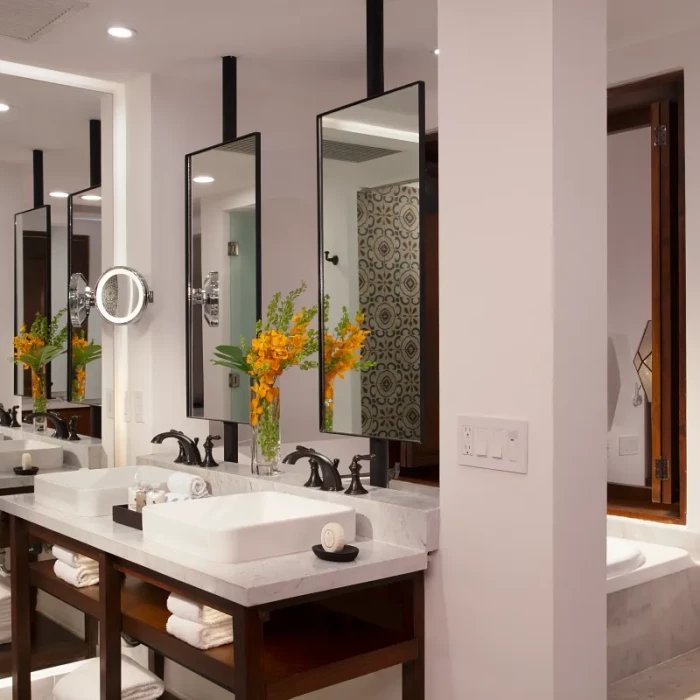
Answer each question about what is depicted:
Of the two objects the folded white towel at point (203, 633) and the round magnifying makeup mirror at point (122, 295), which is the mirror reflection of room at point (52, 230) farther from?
the folded white towel at point (203, 633)

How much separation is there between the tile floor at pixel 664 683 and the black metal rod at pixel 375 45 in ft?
6.39

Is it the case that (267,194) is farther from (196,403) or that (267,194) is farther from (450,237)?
(450,237)

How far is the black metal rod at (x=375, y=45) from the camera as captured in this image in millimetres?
2617

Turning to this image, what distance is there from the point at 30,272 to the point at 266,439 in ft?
3.95

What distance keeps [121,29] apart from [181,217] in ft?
2.64

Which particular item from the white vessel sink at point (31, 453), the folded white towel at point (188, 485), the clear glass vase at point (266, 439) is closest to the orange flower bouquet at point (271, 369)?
the clear glass vase at point (266, 439)

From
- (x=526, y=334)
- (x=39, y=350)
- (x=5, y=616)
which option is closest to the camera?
(x=526, y=334)

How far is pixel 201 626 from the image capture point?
1.99m

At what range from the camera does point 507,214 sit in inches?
76.3

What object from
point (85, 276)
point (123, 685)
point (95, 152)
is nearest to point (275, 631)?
point (123, 685)

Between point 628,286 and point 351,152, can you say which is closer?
point 351,152

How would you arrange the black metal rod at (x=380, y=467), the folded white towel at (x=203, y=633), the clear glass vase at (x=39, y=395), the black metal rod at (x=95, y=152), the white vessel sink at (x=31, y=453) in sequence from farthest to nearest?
the black metal rod at (x=95, y=152)
the clear glass vase at (x=39, y=395)
the white vessel sink at (x=31, y=453)
the black metal rod at (x=380, y=467)
the folded white towel at (x=203, y=633)

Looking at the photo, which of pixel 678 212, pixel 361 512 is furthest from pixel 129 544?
pixel 678 212

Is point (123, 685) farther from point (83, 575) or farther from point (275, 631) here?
point (275, 631)
